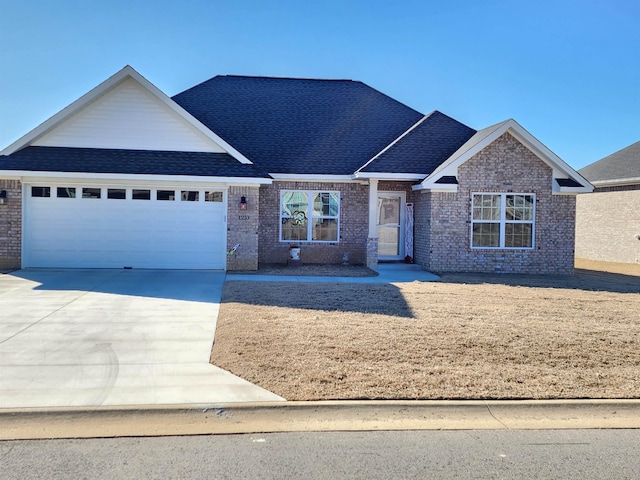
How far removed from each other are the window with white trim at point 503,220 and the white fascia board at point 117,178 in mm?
6640

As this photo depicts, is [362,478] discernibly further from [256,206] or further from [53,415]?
[256,206]

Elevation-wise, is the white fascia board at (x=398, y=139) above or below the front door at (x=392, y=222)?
above

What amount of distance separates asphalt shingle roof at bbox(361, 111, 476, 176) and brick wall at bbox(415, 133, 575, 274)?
115 cm

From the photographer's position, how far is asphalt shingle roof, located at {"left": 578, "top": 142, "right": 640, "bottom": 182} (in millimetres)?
22578

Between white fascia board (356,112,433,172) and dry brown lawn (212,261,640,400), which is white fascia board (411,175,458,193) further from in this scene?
dry brown lawn (212,261,640,400)

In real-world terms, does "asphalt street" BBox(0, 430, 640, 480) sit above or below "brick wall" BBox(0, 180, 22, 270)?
below

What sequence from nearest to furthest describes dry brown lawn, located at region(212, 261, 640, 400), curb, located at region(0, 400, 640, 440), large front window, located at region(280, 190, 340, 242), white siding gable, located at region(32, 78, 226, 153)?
curb, located at region(0, 400, 640, 440) < dry brown lawn, located at region(212, 261, 640, 400) < white siding gable, located at region(32, 78, 226, 153) < large front window, located at region(280, 190, 340, 242)

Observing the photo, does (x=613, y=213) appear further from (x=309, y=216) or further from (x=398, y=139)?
(x=309, y=216)

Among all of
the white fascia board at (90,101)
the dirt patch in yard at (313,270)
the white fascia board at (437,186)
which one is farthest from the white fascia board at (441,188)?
the white fascia board at (90,101)

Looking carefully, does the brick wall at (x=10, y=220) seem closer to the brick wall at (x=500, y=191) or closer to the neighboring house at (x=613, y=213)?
the brick wall at (x=500, y=191)

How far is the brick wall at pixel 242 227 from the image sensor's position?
633 inches

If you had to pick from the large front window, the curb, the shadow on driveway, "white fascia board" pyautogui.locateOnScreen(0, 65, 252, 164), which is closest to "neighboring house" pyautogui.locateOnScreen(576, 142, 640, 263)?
the large front window

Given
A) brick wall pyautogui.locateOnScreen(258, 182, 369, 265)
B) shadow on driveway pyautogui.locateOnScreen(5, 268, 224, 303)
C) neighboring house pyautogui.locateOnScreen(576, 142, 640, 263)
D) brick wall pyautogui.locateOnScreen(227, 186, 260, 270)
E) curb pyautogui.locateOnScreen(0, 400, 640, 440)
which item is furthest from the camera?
neighboring house pyautogui.locateOnScreen(576, 142, 640, 263)

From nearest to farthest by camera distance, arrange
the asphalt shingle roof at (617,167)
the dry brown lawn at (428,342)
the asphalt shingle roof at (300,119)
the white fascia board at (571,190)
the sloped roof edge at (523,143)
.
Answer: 1. the dry brown lawn at (428,342)
2. the sloped roof edge at (523,143)
3. the white fascia board at (571,190)
4. the asphalt shingle roof at (300,119)
5. the asphalt shingle roof at (617,167)
